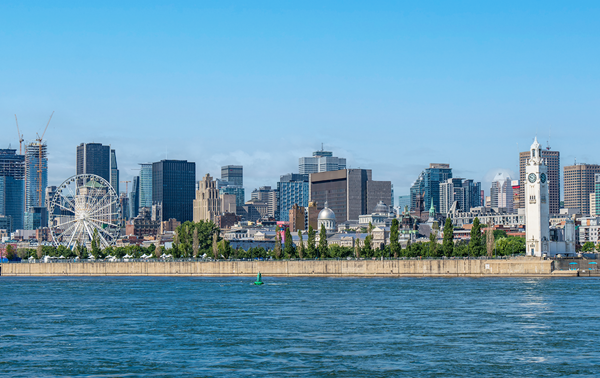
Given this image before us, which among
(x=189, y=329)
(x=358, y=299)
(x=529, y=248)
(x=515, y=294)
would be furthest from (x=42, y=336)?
(x=529, y=248)

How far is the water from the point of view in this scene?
182 feet

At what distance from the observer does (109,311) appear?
93625 mm

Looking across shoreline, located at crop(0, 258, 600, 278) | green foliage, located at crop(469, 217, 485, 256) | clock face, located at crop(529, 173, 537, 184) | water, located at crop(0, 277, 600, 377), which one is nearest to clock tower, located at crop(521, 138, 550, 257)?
clock face, located at crop(529, 173, 537, 184)

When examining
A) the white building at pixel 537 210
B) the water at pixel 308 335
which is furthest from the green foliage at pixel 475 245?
the water at pixel 308 335

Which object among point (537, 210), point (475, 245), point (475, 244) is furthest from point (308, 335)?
point (537, 210)

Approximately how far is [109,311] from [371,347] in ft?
129

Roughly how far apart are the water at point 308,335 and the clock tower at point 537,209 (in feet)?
209

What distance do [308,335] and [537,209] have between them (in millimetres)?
118996

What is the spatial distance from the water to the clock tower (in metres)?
63.8

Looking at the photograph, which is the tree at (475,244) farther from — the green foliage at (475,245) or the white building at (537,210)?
the white building at (537,210)

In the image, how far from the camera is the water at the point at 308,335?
55.6 m

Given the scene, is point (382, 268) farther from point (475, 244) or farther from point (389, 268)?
point (475, 244)

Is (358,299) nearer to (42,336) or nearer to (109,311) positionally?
(109,311)

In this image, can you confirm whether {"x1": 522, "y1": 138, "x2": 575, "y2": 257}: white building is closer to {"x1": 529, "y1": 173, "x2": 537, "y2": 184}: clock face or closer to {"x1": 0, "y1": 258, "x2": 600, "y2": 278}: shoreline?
{"x1": 529, "y1": 173, "x2": 537, "y2": 184}: clock face
